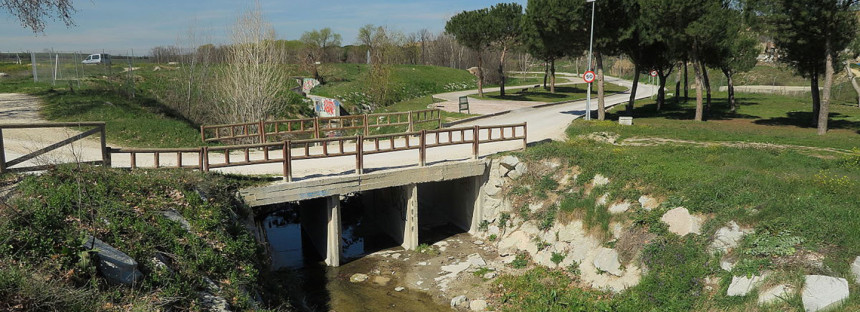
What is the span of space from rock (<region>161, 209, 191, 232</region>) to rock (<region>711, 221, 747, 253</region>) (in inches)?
430

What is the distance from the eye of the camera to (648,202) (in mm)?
14211

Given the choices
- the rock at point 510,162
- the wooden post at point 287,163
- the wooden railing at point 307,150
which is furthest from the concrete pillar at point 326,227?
the rock at point 510,162

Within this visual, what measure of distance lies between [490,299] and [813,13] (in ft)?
67.9

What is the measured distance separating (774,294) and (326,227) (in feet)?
38.4

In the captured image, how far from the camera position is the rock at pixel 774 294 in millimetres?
9734

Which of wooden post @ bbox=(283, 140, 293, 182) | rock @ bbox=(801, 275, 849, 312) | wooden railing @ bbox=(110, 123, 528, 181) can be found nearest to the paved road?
wooden railing @ bbox=(110, 123, 528, 181)

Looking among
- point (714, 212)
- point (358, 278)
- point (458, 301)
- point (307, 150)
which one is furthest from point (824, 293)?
point (307, 150)

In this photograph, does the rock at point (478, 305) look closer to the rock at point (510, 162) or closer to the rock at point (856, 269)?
the rock at point (510, 162)

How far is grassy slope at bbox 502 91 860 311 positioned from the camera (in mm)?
10555

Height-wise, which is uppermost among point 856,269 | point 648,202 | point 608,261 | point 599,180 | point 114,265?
point 114,265

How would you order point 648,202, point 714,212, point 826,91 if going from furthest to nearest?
point 826,91 → point 648,202 → point 714,212

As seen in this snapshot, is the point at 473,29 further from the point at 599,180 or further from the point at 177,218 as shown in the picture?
the point at 177,218

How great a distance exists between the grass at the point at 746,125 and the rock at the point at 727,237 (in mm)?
11390

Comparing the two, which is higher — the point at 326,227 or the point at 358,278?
the point at 326,227
